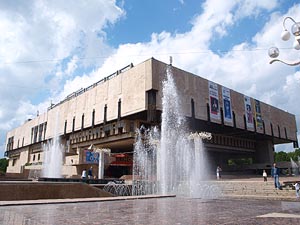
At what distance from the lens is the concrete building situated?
31312mm

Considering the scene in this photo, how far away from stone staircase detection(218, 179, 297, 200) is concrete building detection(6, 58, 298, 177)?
49.1 feet

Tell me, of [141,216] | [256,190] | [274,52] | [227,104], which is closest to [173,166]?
[256,190]

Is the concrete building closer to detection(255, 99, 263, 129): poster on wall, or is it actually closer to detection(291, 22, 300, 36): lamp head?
detection(255, 99, 263, 129): poster on wall

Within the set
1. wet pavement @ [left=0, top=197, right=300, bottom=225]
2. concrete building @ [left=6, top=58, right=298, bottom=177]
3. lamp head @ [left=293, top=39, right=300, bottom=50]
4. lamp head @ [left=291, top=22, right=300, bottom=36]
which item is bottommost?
wet pavement @ [left=0, top=197, right=300, bottom=225]

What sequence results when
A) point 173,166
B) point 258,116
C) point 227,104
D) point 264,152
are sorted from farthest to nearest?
point 264,152 → point 258,116 → point 227,104 → point 173,166

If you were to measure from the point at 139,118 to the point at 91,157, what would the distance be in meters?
7.22

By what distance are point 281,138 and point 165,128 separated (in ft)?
122

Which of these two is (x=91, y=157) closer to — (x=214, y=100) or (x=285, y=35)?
(x=214, y=100)

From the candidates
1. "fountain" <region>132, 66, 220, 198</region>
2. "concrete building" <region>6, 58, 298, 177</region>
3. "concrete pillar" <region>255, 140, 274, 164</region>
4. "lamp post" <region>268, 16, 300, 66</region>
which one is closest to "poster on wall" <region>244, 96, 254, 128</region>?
"concrete building" <region>6, 58, 298, 177</region>

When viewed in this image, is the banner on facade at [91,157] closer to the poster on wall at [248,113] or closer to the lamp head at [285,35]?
the poster on wall at [248,113]

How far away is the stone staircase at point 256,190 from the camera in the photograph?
1227cm

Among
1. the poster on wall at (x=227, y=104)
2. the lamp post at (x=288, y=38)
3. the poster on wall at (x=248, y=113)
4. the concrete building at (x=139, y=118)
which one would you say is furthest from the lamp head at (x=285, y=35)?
the poster on wall at (x=248, y=113)

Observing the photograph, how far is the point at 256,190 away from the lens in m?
14.2

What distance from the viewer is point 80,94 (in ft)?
139
